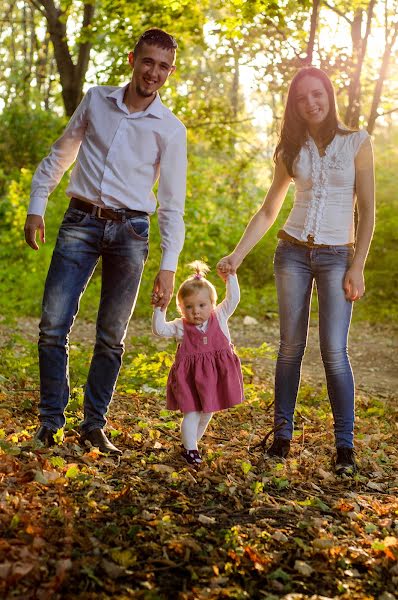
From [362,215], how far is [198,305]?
1095 millimetres

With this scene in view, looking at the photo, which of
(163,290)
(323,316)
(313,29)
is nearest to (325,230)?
(323,316)

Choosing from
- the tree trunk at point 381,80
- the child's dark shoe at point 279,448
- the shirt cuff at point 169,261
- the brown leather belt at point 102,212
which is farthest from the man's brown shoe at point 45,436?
the tree trunk at point 381,80

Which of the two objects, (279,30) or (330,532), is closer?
(330,532)

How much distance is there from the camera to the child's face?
175 inches

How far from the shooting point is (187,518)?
372cm

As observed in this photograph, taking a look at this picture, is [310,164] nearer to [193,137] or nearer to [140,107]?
[140,107]

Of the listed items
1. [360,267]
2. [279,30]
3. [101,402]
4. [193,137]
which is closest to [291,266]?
[360,267]

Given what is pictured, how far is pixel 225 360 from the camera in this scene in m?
4.50

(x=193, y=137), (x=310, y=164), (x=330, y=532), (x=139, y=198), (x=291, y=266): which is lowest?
(x=330, y=532)

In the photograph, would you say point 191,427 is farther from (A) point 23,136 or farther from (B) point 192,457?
(A) point 23,136

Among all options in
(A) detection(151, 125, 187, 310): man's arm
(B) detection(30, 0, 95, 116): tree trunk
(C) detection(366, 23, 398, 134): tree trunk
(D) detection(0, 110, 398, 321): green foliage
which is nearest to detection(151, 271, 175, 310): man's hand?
(A) detection(151, 125, 187, 310): man's arm

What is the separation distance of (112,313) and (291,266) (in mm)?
1083

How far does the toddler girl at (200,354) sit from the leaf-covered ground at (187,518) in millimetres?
380

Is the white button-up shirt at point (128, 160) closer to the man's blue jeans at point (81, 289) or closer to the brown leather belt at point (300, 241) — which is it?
the man's blue jeans at point (81, 289)
